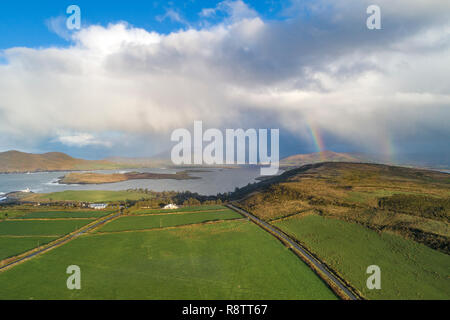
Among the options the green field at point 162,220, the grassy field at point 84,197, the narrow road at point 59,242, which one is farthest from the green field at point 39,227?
the grassy field at point 84,197

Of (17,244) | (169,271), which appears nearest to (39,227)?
(17,244)

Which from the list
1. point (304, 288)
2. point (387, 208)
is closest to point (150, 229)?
point (304, 288)

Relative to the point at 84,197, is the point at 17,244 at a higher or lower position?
higher

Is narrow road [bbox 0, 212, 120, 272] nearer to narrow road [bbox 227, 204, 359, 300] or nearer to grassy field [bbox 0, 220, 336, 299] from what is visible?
grassy field [bbox 0, 220, 336, 299]

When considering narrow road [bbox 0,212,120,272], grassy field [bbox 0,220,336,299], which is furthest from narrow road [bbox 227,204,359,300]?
narrow road [bbox 0,212,120,272]

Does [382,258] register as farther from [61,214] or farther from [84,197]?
[84,197]

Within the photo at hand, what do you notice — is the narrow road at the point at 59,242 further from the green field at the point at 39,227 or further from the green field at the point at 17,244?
the green field at the point at 39,227
